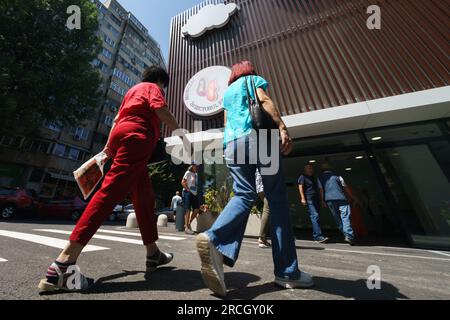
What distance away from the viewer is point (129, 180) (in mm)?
1718

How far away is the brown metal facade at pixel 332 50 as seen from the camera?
19.2 feet

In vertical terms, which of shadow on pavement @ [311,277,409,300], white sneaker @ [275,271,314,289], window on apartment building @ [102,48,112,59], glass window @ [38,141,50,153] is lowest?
shadow on pavement @ [311,277,409,300]

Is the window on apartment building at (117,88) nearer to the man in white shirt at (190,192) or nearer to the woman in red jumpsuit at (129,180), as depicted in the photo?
the man in white shirt at (190,192)

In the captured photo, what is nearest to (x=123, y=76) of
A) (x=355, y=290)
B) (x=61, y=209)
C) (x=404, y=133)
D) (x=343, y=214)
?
(x=61, y=209)

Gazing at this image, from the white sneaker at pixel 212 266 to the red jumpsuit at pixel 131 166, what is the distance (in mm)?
706

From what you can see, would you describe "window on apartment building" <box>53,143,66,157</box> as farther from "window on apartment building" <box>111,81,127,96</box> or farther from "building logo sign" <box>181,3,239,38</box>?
"building logo sign" <box>181,3,239,38</box>

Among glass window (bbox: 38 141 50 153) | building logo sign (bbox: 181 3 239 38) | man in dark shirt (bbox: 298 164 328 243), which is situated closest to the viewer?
man in dark shirt (bbox: 298 164 328 243)

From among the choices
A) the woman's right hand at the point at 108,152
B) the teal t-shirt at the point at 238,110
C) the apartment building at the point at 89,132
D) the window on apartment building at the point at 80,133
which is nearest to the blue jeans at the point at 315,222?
the teal t-shirt at the point at 238,110

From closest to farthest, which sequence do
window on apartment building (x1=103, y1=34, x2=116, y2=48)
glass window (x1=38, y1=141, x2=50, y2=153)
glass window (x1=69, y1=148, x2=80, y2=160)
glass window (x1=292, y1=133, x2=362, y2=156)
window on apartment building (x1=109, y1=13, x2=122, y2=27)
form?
1. glass window (x1=292, y1=133, x2=362, y2=156)
2. glass window (x1=38, y1=141, x2=50, y2=153)
3. glass window (x1=69, y1=148, x2=80, y2=160)
4. window on apartment building (x1=103, y1=34, x2=116, y2=48)
5. window on apartment building (x1=109, y1=13, x2=122, y2=27)

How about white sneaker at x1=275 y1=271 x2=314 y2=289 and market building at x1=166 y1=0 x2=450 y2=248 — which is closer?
white sneaker at x1=275 y1=271 x2=314 y2=289

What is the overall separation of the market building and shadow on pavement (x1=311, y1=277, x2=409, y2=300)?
404 centimetres

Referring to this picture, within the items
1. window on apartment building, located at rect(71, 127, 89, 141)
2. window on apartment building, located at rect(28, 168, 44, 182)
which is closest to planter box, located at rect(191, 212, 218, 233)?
window on apartment building, located at rect(28, 168, 44, 182)

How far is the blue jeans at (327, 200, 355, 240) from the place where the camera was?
4752 millimetres
